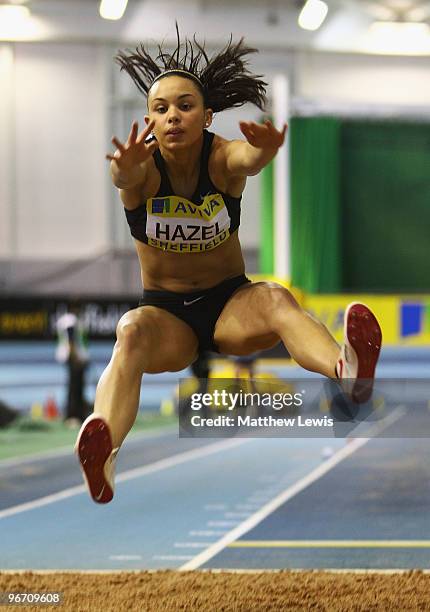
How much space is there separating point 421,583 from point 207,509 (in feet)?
8.34

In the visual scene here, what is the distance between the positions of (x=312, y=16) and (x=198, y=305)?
11027 millimetres

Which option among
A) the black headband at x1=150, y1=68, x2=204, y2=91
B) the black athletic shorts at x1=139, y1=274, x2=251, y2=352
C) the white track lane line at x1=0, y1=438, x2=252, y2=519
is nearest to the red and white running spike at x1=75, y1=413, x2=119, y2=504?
the black athletic shorts at x1=139, y1=274, x2=251, y2=352

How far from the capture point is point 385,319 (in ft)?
33.8

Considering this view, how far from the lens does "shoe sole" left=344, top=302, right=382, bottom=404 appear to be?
310 centimetres

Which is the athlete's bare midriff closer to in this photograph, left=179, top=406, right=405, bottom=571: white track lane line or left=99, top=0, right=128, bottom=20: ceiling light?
left=179, top=406, right=405, bottom=571: white track lane line

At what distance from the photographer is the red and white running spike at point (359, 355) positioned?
3.10 metres

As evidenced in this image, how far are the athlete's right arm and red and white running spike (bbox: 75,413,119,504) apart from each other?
737mm

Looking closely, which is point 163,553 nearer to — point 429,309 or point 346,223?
point 429,309

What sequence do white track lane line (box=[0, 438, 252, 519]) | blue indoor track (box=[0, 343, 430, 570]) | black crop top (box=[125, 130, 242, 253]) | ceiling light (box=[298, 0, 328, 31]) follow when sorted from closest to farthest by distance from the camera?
black crop top (box=[125, 130, 242, 253])
blue indoor track (box=[0, 343, 430, 570])
white track lane line (box=[0, 438, 252, 519])
ceiling light (box=[298, 0, 328, 31])

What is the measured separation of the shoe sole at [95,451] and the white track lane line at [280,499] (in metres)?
1.83

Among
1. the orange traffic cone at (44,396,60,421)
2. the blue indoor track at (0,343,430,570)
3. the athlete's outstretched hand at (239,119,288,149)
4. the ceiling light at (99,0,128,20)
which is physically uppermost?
the ceiling light at (99,0,128,20)

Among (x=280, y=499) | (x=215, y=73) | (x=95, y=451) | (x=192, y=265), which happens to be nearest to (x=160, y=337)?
(x=192, y=265)

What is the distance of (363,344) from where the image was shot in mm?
3109

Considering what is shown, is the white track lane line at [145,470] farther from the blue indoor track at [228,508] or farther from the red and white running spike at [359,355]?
the red and white running spike at [359,355]
